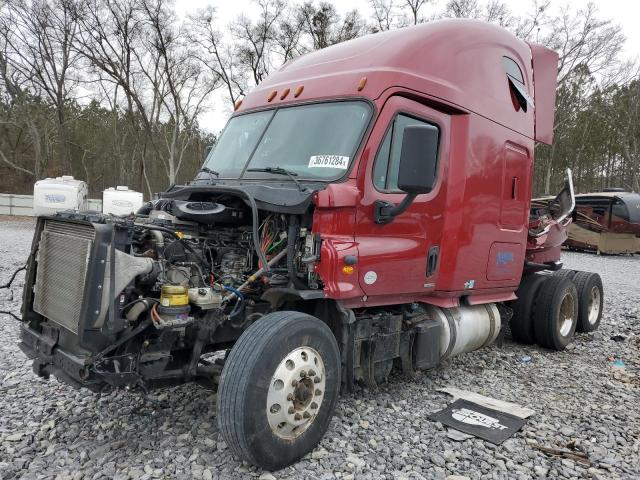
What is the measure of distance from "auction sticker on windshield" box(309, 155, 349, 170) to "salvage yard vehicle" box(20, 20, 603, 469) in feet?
0.10

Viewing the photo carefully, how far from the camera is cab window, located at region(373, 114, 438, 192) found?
4.16 meters

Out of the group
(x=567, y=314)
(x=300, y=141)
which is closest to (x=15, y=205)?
(x=300, y=141)

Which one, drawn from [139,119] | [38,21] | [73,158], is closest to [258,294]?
[38,21]

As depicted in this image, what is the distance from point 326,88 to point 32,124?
31.7 metres

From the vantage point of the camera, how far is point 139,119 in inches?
1245

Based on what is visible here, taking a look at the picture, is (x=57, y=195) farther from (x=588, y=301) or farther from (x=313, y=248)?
(x=313, y=248)

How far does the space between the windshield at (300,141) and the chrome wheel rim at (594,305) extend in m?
5.42

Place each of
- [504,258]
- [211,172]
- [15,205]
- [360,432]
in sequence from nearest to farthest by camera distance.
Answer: [360,432]
[211,172]
[504,258]
[15,205]

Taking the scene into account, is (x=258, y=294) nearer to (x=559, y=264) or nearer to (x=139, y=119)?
(x=559, y=264)

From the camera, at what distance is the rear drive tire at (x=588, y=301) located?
747 cm

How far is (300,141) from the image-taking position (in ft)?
14.4

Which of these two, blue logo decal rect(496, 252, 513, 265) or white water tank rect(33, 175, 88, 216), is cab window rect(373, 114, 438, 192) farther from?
white water tank rect(33, 175, 88, 216)

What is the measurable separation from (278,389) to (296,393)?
170mm

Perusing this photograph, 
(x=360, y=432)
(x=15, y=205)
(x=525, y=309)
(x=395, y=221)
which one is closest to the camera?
(x=360, y=432)
